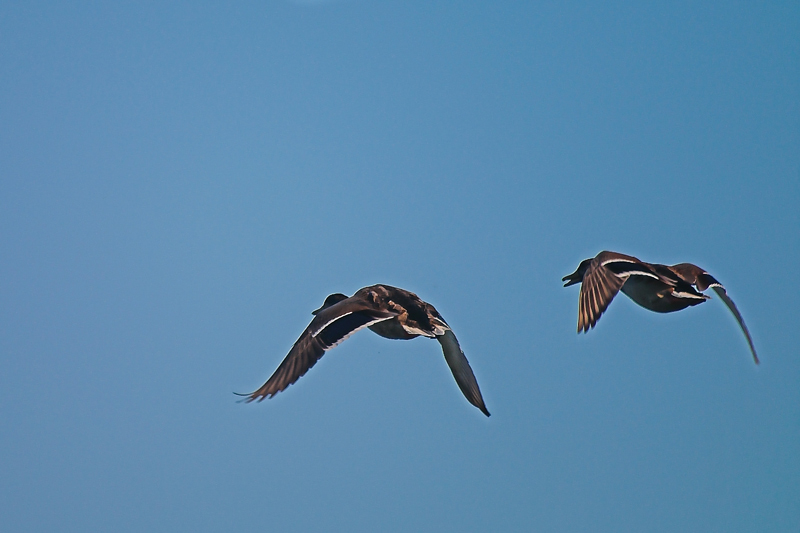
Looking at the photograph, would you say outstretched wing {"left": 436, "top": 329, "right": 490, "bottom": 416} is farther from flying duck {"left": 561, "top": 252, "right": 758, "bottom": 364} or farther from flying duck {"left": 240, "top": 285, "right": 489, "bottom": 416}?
flying duck {"left": 561, "top": 252, "right": 758, "bottom": 364}

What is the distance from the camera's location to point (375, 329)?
1692cm

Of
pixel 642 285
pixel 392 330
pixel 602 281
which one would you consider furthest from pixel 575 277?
pixel 392 330

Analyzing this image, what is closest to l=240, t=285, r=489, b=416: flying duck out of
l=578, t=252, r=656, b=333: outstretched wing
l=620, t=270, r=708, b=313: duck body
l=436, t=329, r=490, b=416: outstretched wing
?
l=436, t=329, r=490, b=416: outstretched wing

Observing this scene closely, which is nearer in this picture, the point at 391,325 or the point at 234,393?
the point at 234,393

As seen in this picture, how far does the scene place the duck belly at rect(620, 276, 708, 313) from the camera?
55.5 feet

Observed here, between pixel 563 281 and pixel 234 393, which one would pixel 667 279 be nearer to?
pixel 563 281

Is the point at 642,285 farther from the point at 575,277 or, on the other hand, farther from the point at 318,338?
the point at 318,338

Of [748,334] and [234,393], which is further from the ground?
[748,334]

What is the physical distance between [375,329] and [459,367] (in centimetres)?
160

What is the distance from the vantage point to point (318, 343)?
589 inches

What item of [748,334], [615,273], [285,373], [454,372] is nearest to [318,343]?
[285,373]

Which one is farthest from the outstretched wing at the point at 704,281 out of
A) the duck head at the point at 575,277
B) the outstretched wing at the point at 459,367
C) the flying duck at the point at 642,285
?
the outstretched wing at the point at 459,367

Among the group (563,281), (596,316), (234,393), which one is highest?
(563,281)

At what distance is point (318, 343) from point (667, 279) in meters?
5.90
